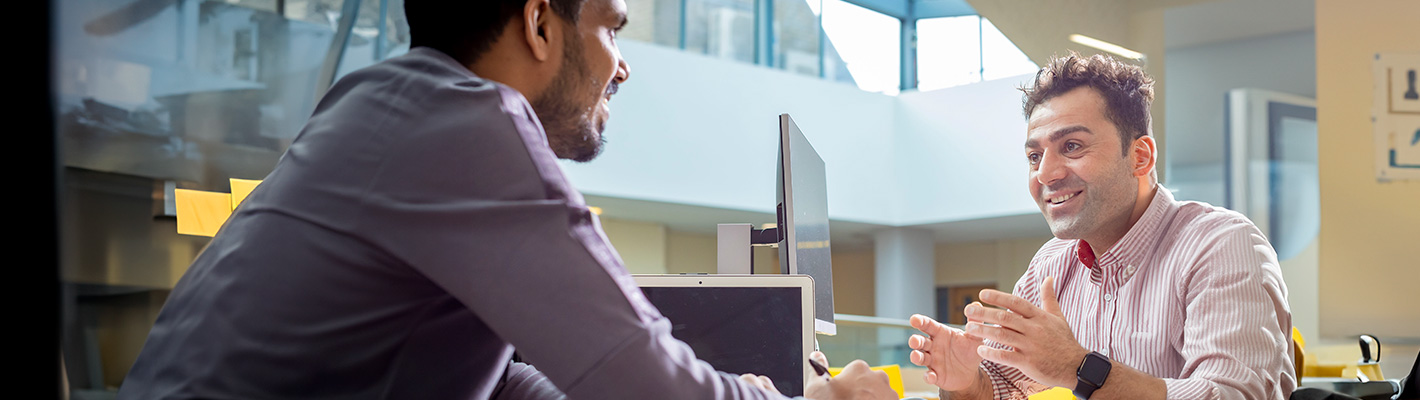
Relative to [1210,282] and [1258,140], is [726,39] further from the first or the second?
[1210,282]

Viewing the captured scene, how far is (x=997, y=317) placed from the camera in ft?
4.73

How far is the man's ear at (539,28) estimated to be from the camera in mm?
895

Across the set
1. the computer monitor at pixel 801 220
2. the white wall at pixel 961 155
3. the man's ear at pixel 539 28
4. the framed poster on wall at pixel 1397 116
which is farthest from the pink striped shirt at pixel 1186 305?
the white wall at pixel 961 155

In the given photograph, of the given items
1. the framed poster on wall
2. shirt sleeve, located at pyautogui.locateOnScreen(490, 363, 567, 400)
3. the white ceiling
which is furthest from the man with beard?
the framed poster on wall

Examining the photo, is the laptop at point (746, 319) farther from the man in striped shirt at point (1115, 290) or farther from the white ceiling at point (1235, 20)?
the white ceiling at point (1235, 20)

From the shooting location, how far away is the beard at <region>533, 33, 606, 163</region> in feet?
3.10

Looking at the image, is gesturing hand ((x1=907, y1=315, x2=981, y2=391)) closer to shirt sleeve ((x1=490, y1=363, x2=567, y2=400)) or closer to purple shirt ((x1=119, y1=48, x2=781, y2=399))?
shirt sleeve ((x1=490, y1=363, x2=567, y2=400))

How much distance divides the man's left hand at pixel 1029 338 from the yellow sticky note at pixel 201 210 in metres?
4.14

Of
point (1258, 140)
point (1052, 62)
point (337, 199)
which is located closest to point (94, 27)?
point (1052, 62)

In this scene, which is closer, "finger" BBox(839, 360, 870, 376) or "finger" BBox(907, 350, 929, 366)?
"finger" BBox(839, 360, 870, 376)

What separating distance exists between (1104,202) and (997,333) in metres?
0.55

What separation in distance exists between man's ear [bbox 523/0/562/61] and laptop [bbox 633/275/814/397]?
1.91 feet

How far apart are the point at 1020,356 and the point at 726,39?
35.3 feet

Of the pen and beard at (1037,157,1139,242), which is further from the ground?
beard at (1037,157,1139,242)
